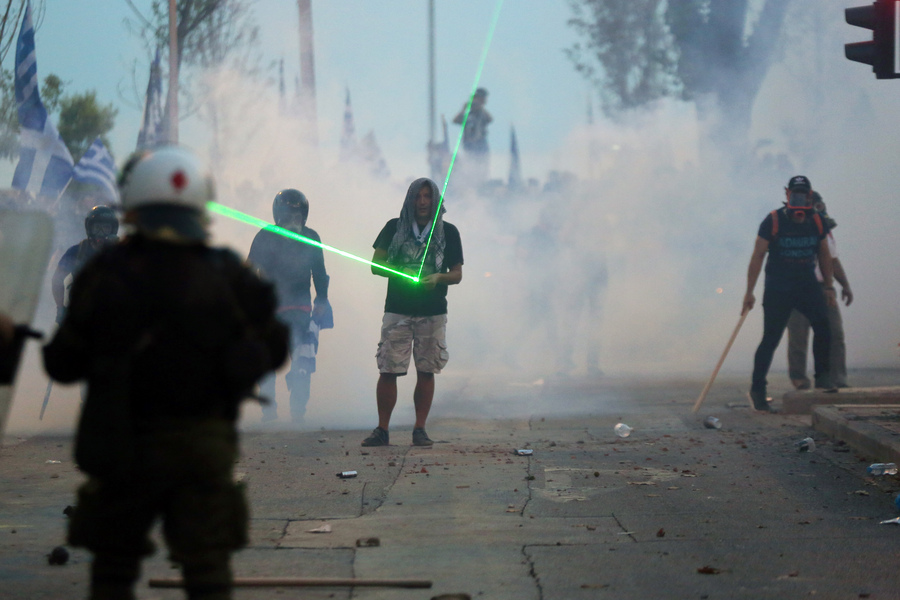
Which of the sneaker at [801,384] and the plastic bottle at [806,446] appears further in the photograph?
the sneaker at [801,384]

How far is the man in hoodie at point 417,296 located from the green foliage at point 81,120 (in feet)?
67.3

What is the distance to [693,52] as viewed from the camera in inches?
910

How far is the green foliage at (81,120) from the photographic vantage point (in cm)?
2605

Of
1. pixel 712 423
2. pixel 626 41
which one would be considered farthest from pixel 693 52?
pixel 712 423

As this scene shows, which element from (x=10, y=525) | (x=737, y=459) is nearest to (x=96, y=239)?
(x=10, y=525)

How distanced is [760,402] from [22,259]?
23.0 ft

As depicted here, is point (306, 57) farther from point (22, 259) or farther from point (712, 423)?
point (22, 259)

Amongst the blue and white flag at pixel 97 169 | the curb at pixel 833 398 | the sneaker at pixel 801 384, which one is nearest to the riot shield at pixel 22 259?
the curb at pixel 833 398

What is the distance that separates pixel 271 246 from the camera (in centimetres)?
892

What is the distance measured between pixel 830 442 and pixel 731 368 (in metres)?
8.76

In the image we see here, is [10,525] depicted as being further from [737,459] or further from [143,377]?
[737,459]

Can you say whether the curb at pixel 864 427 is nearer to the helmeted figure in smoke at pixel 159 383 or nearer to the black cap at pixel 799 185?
the black cap at pixel 799 185

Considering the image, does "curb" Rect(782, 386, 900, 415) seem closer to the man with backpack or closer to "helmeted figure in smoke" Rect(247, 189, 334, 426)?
the man with backpack

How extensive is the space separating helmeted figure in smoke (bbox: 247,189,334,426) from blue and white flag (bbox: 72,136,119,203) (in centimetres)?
529
